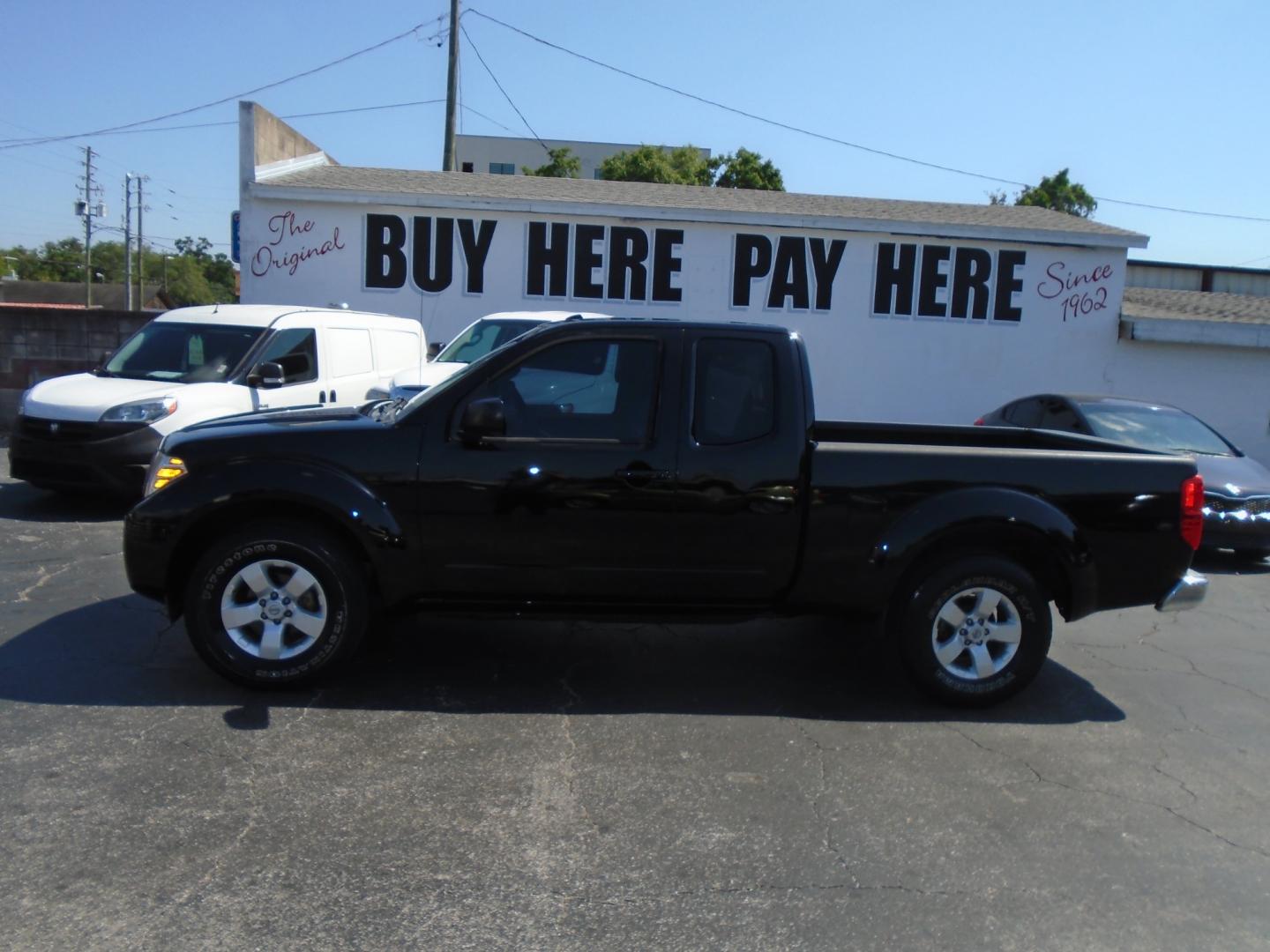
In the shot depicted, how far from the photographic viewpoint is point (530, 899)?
3.46 meters

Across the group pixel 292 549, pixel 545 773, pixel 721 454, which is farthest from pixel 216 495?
pixel 721 454

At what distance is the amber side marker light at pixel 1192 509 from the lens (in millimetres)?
5363

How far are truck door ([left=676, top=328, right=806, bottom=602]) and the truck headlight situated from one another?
5.91 m

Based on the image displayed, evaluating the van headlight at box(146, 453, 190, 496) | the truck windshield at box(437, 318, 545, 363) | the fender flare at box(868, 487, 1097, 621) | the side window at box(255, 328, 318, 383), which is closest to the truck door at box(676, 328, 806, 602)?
the fender flare at box(868, 487, 1097, 621)

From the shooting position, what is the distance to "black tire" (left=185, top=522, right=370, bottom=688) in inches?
200

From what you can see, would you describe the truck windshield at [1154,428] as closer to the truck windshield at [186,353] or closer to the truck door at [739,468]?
the truck door at [739,468]

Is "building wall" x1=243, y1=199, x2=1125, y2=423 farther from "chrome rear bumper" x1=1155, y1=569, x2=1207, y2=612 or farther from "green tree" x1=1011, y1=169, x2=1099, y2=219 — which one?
"green tree" x1=1011, y1=169, x2=1099, y2=219

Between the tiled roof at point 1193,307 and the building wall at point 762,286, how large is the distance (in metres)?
1.45

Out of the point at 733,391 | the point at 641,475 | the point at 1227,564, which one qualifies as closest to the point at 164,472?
the point at 641,475

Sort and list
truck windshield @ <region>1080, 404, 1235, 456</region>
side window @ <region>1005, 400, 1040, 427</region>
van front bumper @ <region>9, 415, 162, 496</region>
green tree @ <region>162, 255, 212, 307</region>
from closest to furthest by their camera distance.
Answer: van front bumper @ <region>9, 415, 162, 496</region>
truck windshield @ <region>1080, 404, 1235, 456</region>
side window @ <region>1005, 400, 1040, 427</region>
green tree @ <region>162, 255, 212, 307</region>

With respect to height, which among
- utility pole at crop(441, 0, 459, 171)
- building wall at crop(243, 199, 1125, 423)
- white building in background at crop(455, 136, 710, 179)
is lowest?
building wall at crop(243, 199, 1125, 423)

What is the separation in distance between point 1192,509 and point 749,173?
41052 millimetres

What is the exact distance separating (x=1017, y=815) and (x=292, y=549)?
11.2ft

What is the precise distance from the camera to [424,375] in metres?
11.5
